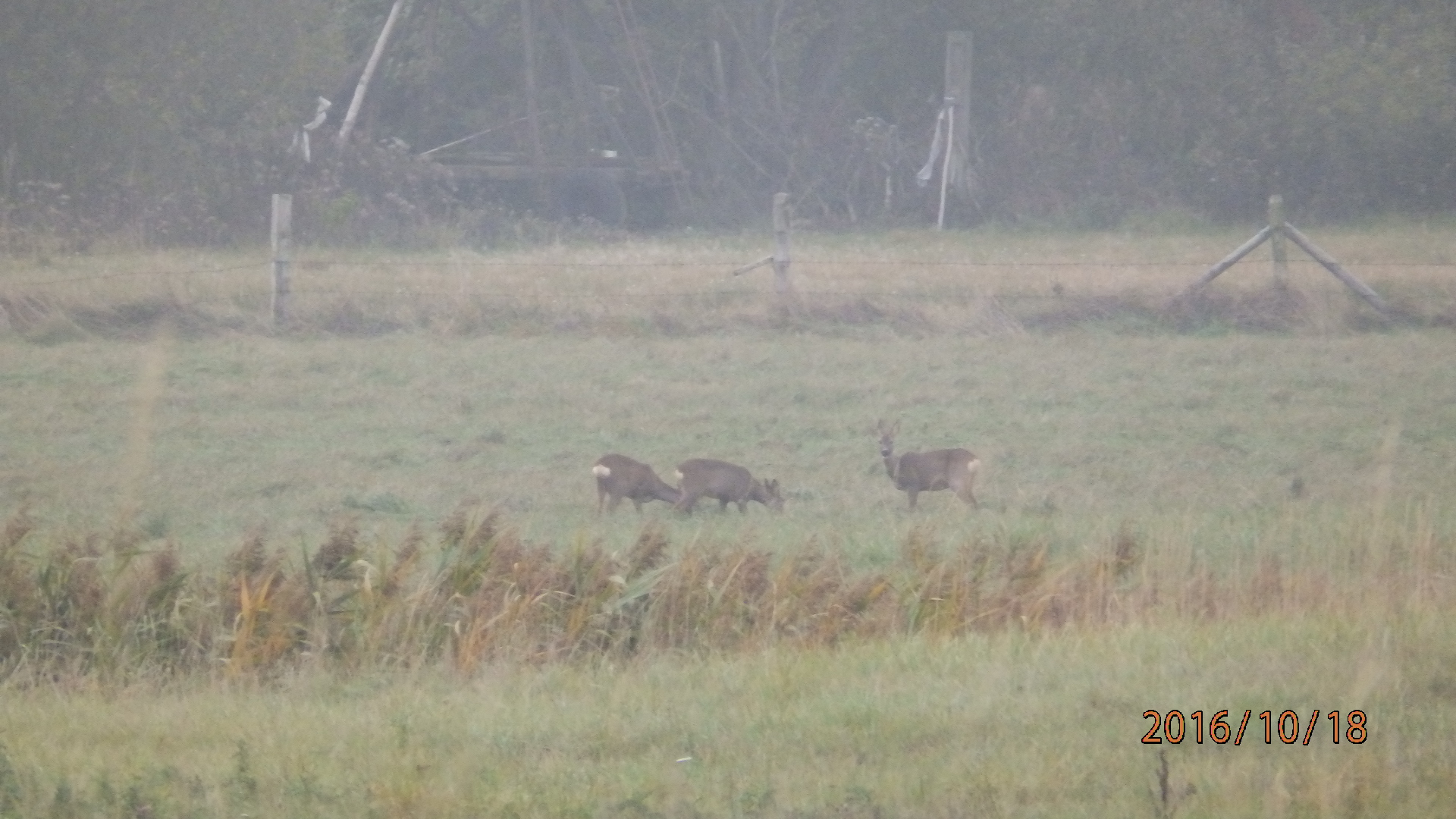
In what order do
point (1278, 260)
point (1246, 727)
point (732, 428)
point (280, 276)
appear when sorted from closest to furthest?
point (1246, 727), point (732, 428), point (280, 276), point (1278, 260)

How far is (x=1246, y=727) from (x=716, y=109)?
33435 millimetres

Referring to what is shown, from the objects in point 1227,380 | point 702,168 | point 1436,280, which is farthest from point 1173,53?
point 1227,380

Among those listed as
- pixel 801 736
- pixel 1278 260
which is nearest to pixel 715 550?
pixel 801 736

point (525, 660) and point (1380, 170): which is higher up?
point (1380, 170)

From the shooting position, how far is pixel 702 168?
3712 cm

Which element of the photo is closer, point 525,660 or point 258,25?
point 525,660

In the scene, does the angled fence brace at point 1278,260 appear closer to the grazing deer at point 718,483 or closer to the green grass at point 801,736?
the grazing deer at point 718,483

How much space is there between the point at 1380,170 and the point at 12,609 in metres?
31.2

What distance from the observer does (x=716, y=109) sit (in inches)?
1511

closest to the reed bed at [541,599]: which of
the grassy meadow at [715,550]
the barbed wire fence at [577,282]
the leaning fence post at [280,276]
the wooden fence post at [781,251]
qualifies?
the grassy meadow at [715,550]

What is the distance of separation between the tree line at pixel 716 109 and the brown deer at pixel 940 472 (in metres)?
17.1

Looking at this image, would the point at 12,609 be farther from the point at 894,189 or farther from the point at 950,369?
the point at 894,189

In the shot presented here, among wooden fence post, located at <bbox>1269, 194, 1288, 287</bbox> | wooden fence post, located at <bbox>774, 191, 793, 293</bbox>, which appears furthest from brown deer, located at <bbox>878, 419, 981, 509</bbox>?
wooden fence post, located at <bbox>1269, 194, 1288, 287</bbox>

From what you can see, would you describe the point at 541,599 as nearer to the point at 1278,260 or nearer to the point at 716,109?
the point at 1278,260
